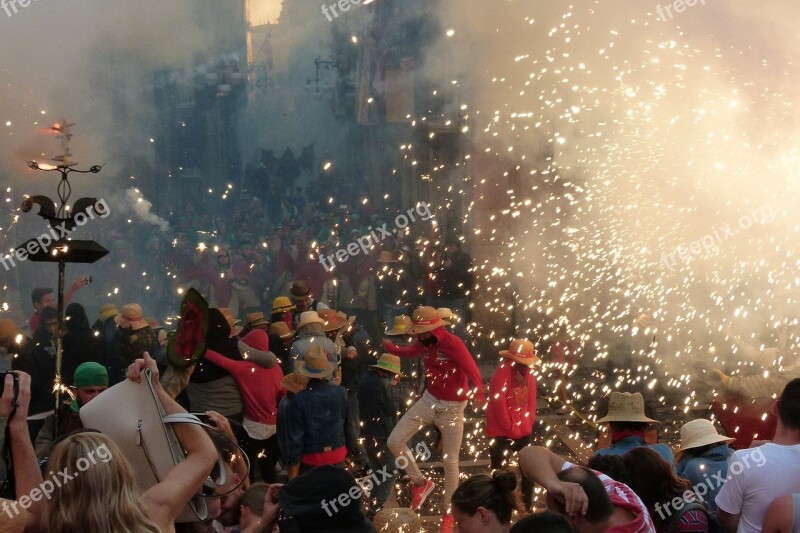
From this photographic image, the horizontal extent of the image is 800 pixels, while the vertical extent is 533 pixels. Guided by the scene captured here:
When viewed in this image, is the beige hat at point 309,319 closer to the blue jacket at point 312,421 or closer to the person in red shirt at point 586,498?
the blue jacket at point 312,421

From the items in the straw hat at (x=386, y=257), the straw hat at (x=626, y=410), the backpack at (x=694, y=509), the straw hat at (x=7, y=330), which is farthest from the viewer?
the straw hat at (x=386, y=257)

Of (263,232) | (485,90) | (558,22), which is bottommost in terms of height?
(263,232)

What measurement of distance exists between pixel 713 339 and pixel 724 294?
45 centimetres

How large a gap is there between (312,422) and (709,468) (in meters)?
2.21

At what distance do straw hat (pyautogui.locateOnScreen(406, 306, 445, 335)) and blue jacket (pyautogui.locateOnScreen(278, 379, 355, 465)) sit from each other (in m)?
0.96

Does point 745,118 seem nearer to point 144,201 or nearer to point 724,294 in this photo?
point 724,294

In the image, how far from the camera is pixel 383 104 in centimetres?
1519

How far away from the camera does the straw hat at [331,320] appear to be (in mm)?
6750

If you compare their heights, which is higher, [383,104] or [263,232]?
[383,104]

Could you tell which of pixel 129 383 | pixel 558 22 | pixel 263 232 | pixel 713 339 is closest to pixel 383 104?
pixel 263 232

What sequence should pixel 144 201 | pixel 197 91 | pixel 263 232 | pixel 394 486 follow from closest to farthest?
pixel 394 486 → pixel 263 232 → pixel 144 201 → pixel 197 91

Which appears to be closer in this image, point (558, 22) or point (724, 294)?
point (724, 294)

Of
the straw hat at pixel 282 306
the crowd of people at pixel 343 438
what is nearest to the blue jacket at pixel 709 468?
the crowd of people at pixel 343 438

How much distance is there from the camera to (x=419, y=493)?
18.9ft
